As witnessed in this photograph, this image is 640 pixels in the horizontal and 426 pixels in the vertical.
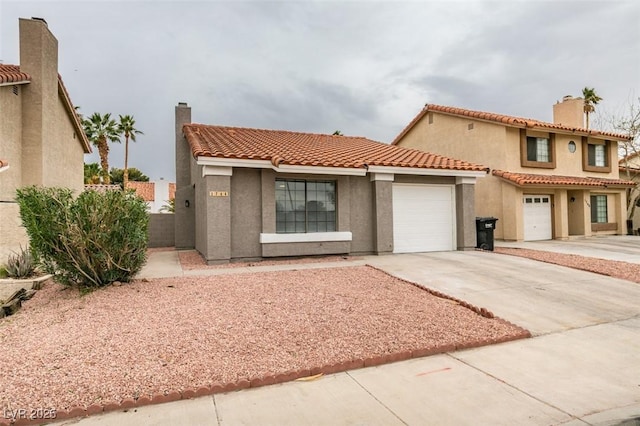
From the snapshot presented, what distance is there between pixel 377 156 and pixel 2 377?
475 inches

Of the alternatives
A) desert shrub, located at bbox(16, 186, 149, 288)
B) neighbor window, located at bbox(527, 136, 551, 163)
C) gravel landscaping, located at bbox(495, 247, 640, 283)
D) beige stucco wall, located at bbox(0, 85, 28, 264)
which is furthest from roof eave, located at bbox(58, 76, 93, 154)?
neighbor window, located at bbox(527, 136, 551, 163)

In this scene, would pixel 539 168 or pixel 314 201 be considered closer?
pixel 314 201

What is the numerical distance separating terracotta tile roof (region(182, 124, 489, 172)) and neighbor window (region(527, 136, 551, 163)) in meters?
6.73

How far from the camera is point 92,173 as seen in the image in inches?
1444

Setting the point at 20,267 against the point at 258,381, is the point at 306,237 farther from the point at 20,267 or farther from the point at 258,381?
the point at 258,381

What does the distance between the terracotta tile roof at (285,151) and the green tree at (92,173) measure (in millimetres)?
26209

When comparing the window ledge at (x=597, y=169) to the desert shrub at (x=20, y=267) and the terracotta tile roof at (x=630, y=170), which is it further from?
the desert shrub at (x=20, y=267)

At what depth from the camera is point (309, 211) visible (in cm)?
1181

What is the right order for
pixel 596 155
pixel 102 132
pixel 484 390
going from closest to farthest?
pixel 484 390 → pixel 596 155 → pixel 102 132

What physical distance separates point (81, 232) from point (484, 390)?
7412 mm

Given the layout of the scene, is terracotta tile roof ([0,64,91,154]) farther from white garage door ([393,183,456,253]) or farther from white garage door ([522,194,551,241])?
white garage door ([522,194,551,241])

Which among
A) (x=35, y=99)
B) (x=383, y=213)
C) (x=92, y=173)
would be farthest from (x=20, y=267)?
(x=92, y=173)

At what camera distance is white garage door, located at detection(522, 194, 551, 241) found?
1808 cm

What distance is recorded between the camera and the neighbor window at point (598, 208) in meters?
20.7
